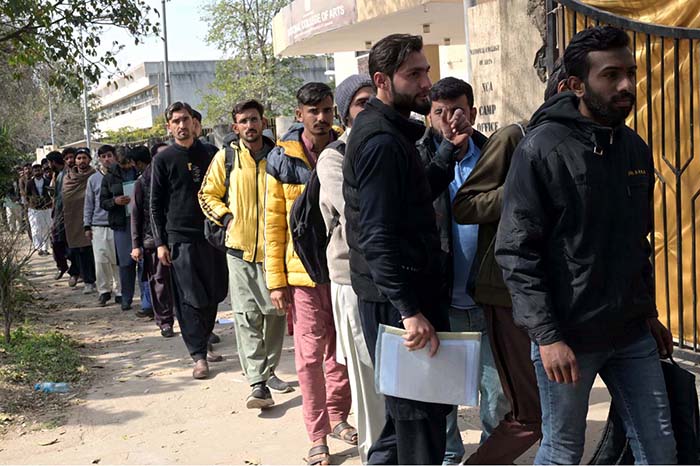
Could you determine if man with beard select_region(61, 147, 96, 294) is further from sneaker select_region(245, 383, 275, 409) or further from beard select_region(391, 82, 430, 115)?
beard select_region(391, 82, 430, 115)

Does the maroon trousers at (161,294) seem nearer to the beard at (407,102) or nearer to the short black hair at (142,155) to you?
the short black hair at (142,155)

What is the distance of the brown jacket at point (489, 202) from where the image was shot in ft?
11.8

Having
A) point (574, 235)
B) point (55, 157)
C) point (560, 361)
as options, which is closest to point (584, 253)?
point (574, 235)

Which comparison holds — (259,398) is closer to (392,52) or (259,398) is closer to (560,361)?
(392,52)

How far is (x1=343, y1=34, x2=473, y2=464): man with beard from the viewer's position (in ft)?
10.2

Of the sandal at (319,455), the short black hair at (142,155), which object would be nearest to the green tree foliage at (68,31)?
the short black hair at (142,155)

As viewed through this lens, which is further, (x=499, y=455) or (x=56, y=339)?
(x=56, y=339)

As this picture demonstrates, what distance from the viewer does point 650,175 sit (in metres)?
3.05

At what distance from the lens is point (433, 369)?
10.4ft

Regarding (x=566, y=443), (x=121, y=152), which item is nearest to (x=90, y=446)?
(x=566, y=443)

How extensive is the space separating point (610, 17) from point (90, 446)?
4242 millimetres

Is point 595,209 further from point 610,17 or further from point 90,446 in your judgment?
point 90,446

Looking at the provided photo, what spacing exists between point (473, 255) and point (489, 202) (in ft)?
1.55

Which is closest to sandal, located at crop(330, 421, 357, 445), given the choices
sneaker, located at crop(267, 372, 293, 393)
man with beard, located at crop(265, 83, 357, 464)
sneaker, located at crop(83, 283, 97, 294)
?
man with beard, located at crop(265, 83, 357, 464)
